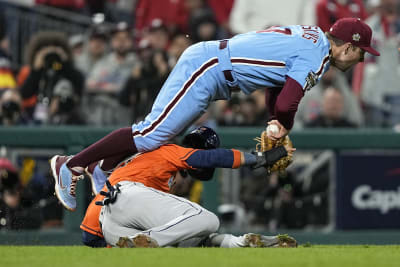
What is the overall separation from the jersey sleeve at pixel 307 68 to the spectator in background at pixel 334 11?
4134 mm

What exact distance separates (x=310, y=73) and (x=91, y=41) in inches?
196

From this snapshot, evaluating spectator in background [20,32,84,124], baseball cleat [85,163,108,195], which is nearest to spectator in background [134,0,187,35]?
spectator in background [20,32,84,124]

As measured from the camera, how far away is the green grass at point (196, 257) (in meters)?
4.54

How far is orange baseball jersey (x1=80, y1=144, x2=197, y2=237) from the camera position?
5719 mm

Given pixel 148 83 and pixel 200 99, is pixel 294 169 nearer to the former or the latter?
pixel 148 83

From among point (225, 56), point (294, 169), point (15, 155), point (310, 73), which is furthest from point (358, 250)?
point (15, 155)

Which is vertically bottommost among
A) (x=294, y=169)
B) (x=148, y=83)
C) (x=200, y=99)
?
(x=294, y=169)

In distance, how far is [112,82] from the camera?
9672 millimetres

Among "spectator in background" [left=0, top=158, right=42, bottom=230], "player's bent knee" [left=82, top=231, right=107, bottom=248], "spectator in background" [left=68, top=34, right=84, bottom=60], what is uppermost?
"spectator in background" [left=68, top=34, right=84, bottom=60]

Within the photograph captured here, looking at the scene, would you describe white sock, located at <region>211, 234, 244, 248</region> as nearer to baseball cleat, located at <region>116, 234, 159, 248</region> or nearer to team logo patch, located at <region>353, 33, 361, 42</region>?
baseball cleat, located at <region>116, 234, 159, 248</region>

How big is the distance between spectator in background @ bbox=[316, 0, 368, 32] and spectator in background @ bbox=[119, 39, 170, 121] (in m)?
1.93

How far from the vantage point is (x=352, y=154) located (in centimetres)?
845

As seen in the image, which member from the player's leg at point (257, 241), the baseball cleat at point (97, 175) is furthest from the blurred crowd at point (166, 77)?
the player's leg at point (257, 241)

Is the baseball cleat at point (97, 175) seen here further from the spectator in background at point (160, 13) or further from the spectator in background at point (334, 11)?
the spectator in background at point (160, 13)
